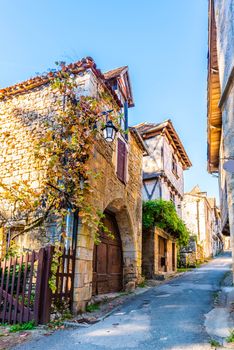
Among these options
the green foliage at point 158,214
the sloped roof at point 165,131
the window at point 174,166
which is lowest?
the green foliage at point 158,214

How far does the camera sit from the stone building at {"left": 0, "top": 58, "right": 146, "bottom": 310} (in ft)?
21.0

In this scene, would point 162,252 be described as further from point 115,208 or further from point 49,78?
point 49,78

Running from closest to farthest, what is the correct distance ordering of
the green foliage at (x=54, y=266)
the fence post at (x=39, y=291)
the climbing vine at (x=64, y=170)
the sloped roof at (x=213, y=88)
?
1. the fence post at (x=39, y=291)
2. the green foliage at (x=54, y=266)
3. the climbing vine at (x=64, y=170)
4. the sloped roof at (x=213, y=88)

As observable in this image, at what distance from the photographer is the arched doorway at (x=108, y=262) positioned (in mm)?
8125

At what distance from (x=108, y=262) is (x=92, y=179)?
10.9ft

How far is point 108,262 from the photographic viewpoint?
348 inches

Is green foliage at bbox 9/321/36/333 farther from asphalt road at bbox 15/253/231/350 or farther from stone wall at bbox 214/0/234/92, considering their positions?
stone wall at bbox 214/0/234/92

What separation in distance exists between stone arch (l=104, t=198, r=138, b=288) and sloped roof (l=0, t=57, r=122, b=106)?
3911 millimetres

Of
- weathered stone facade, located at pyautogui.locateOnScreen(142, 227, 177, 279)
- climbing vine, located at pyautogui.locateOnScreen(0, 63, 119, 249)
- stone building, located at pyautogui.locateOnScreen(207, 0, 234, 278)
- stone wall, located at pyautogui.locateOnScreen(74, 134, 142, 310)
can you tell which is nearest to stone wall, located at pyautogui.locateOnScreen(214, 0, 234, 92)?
stone building, located at pyautogui.locateOnScreen(207, 0, 234, 278)

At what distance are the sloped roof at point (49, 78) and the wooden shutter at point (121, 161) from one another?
1717 mm

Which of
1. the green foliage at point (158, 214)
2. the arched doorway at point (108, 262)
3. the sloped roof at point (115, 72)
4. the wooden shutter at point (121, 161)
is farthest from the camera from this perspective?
the green foliage at point (158, 214)

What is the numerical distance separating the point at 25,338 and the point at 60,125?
4.40m

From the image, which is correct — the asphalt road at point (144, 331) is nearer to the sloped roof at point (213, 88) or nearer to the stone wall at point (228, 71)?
the stone wall at point (228, 71)

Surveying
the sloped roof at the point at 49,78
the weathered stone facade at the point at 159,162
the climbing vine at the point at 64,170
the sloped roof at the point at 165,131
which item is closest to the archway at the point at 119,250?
the climbing vine at the point at 64,170
